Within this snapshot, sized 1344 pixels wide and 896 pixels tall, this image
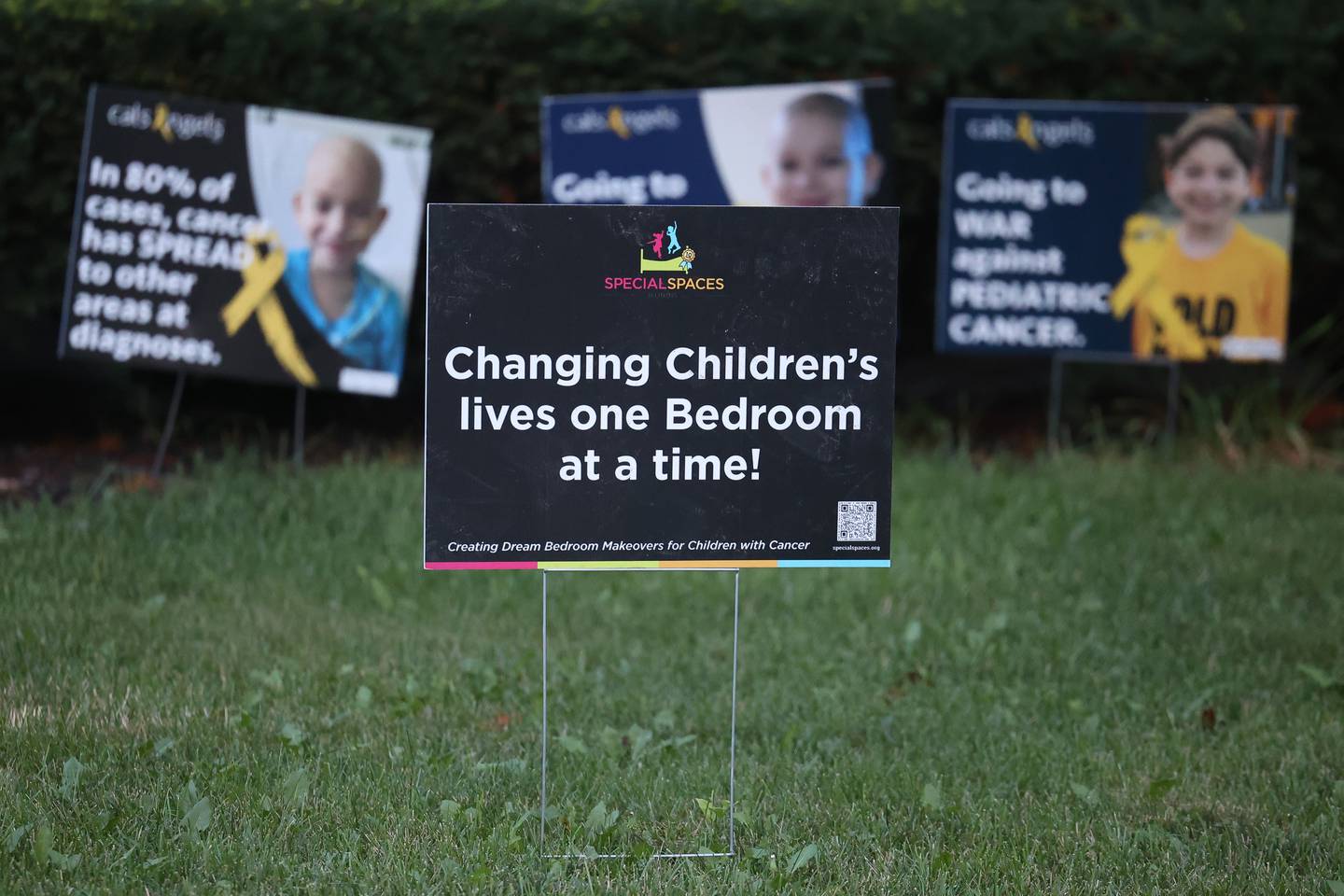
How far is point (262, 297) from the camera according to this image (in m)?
7.78

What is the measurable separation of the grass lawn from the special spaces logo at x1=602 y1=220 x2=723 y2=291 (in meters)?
1.40

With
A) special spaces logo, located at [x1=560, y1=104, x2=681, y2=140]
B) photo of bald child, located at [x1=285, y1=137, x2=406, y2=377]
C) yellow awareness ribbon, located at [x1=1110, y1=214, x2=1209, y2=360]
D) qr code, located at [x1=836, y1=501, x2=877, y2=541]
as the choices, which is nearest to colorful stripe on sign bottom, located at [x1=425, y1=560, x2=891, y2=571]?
qr code, located at [x1=836, y1=501, x2=877, y2=541]

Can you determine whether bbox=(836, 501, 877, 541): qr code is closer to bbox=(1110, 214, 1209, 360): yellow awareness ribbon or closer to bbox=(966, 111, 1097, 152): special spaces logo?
bbox=(966, 111, 1097, 152): special spaces logo

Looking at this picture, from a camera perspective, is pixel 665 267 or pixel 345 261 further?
pixel 345 261

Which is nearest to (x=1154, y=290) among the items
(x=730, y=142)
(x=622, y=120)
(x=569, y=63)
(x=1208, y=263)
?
(x=1208, y=263)

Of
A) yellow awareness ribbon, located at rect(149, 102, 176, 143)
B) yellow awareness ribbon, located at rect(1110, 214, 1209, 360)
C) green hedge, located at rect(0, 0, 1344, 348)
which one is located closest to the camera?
yellow awareness ribbon, located at rect(149, 102, 176, 143)

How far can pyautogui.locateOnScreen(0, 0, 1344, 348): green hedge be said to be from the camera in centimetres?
815

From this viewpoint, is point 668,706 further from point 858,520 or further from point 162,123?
point 162,123

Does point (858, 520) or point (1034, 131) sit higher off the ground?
point (1034, 131)

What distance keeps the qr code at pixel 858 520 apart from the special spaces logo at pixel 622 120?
499 cm

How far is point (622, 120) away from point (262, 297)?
7.23 feet

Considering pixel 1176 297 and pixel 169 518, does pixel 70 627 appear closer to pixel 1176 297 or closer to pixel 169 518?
pixel 169 518

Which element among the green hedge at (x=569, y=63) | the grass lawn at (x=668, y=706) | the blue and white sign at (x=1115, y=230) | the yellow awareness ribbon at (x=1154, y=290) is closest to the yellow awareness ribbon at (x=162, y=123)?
the green hedge at (x=569, y=63)

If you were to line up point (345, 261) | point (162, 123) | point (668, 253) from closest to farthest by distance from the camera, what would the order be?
point (668, 253)
point (162, 123)
point (345, 261)
